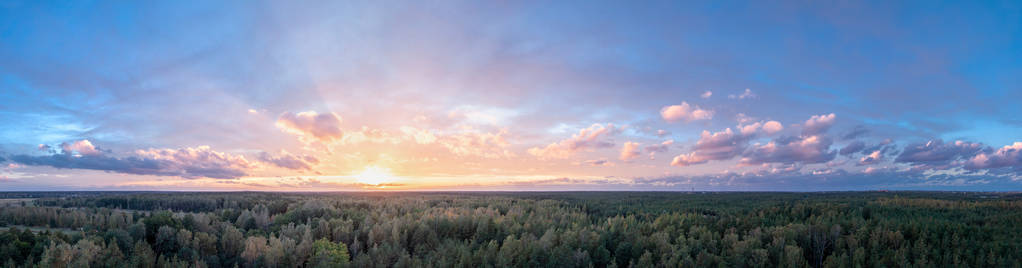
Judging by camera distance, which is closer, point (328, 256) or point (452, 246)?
point (328, 256)

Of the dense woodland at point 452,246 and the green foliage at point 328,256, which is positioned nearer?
the green foliage at point 328,256

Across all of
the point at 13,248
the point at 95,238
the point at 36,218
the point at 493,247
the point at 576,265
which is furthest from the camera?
the point at 36,218

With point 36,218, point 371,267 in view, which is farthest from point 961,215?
point 36,218

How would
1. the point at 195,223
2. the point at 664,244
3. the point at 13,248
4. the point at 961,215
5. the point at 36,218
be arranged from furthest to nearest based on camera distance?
the point at 961,215 → the point at 36,218 → the point at 195,223 → the point at 664,244 → the point at 13,248

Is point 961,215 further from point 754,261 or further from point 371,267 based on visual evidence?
point 371,267

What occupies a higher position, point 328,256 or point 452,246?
point 328,256

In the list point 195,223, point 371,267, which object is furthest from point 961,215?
point 195,223

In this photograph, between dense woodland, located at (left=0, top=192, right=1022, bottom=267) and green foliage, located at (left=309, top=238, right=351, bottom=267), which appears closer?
green foliage, located at (left=309, top=238, right=351, bottom=267)

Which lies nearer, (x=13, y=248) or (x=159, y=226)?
(x=13, y=248)

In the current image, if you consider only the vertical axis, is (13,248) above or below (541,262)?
above
